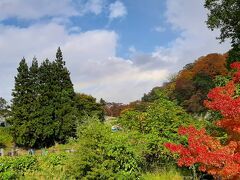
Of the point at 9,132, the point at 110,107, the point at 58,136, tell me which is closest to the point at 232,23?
the point at 58,136

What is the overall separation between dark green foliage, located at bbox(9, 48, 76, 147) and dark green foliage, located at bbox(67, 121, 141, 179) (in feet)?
103

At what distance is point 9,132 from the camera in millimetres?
47969

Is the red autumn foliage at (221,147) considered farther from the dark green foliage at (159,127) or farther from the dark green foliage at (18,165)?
the dark green foliage at (18,165)

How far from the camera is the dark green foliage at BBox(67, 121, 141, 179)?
12.8 meters

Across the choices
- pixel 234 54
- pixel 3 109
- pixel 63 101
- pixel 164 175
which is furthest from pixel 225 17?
pixel 3 109

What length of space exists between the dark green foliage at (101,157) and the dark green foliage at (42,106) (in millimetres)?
31366

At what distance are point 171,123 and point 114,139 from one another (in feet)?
16.2

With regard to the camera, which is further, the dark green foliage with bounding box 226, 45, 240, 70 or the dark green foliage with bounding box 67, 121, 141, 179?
the dark green foliage with bounding box 226, 45, 240, 70

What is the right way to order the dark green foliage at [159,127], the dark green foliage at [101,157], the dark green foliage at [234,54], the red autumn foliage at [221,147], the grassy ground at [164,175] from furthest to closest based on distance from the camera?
the dark green foliage at [234,54], the dark green foliage at [159,127], the grassy ground at [164,175], the dark green foliage at [101,157], the red autumn foliage at [221,147]

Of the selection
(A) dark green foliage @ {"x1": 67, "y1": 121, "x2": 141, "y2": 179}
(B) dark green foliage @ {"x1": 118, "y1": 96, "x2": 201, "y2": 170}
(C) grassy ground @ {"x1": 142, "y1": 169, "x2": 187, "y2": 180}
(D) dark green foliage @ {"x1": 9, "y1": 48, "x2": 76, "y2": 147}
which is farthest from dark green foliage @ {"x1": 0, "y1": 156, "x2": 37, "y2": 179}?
(D) dark green foliage @ {"x1": 9, "y1": 48, "x2": 76, "y2": 147}

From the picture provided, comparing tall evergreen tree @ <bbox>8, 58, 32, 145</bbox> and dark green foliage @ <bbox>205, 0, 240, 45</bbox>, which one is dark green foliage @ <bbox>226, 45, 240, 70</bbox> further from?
tall evergreen tree @ <bbox>8, 58, 32, 145</bbox>

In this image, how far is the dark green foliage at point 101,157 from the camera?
503 inches

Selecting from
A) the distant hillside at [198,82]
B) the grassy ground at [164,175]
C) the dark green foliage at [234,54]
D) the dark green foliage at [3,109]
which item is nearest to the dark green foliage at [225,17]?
the dark green foliage at [234,54]

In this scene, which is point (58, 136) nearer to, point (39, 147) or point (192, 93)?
point (39, 147)
